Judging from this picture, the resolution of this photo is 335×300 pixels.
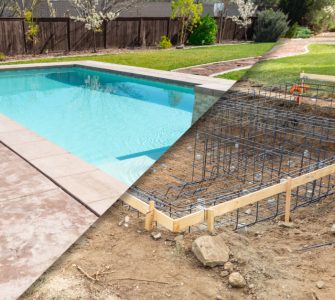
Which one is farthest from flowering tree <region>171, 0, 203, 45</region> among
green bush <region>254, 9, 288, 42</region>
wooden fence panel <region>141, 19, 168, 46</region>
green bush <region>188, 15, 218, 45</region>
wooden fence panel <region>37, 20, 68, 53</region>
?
wooden fence panel <region>37, 20, 68, 53</region>

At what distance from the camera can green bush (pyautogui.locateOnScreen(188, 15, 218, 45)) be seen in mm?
24234

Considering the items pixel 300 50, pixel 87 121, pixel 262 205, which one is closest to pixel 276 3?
pixel 300 50

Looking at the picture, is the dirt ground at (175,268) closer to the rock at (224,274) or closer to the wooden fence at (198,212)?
the rock at (224,274)

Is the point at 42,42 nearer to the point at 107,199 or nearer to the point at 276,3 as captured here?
the point at 276,3

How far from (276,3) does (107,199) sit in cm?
2437

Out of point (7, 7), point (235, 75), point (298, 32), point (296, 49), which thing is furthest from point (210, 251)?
point (7, 7)

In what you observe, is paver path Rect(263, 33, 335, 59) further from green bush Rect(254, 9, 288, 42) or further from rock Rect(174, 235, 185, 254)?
rock Rect(174, 235, 185, 254)

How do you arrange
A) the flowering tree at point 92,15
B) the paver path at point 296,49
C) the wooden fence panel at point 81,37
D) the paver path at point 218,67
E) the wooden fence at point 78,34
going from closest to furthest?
the paver path at point 218,67 → the paver path at point 296,49 → the wooden fence at point 78,34 → the flowering tree at point 92,15 → the wooden fence panel at point 81,37

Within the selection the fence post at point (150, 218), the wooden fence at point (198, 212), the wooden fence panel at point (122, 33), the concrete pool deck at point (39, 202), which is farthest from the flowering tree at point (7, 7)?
the fence post at point (150, 218)

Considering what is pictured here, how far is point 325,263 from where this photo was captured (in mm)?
3539

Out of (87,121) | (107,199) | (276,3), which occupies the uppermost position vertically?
(276,3)

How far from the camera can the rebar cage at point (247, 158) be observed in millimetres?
5175

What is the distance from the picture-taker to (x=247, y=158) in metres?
6.82

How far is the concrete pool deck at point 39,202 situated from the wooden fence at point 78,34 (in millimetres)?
13467
